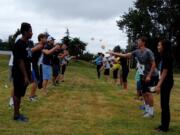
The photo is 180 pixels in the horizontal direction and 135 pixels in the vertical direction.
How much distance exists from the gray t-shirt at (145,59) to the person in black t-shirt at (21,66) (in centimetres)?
298

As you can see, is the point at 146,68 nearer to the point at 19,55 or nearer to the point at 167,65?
the point at 167,65

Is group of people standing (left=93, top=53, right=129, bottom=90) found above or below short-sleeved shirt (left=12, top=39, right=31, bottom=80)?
below

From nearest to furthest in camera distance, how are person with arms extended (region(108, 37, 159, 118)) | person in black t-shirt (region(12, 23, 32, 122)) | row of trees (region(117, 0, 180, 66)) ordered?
person in black t-shirt (region(12, 23, 32, 122)) < person with arms extended (region(108, 37, 159, 118)) < row of trees (region(117, 0, 180, 66))

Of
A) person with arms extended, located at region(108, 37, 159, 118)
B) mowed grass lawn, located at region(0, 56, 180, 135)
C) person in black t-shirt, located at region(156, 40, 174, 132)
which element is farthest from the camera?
person with arms extended, located at region(108, 37, 159, 118)

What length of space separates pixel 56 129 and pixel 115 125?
1585 millimetres

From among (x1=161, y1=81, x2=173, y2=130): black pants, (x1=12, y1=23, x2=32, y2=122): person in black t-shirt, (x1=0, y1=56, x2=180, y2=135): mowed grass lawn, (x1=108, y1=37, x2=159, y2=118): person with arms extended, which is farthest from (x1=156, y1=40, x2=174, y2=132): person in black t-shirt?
(x1=12, y1=23, x2=32, y2=122): person in black t-shirt

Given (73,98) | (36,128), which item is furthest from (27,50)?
(73,98)

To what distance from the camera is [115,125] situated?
42.6 ft

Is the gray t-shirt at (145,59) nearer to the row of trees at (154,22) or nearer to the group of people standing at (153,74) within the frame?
the group of people standing at (153,74)

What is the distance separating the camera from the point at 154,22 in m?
81.7

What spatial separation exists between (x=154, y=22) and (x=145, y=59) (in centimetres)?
6785

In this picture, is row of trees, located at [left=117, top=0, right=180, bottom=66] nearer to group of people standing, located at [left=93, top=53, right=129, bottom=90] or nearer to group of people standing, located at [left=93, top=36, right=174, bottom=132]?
group of people standing, located at [left=93, top=53, right=129, bottom=90]

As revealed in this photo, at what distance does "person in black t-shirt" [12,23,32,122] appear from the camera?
12703 millimetres

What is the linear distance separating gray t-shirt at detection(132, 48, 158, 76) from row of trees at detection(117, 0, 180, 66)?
64.9 meters
